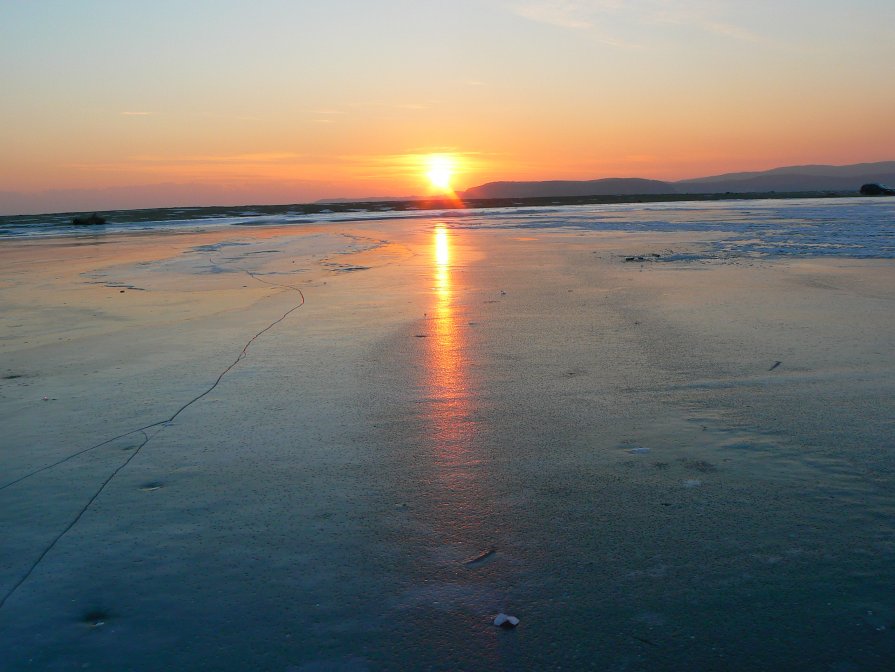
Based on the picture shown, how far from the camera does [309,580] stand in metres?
2.71

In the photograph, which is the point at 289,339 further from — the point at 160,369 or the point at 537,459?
the point at 537,459

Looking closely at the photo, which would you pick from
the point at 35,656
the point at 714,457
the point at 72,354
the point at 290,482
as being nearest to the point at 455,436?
the point at 290,482

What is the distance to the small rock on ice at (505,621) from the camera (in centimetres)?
239

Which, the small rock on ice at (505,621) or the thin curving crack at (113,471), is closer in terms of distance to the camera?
the small rock on ice at (505,621)

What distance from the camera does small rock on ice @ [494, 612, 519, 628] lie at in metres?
2.39

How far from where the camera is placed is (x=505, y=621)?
7.90 feet

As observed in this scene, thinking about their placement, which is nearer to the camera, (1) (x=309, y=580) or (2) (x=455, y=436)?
(1) (x=309, y=580)

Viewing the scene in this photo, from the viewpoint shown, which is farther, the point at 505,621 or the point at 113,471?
the point at 113,471

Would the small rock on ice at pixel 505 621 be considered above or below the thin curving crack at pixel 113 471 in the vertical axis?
below

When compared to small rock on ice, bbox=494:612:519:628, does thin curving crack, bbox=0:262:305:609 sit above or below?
above

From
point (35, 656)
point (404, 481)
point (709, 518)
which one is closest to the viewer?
point (35, 656)

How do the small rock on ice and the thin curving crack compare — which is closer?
the small rock on ice

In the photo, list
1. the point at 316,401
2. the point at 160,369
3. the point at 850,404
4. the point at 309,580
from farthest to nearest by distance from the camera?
the point at 160,369
the point at 316,401
the point at 850,404
the point at 309,580

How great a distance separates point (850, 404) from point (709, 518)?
206 centimetres
